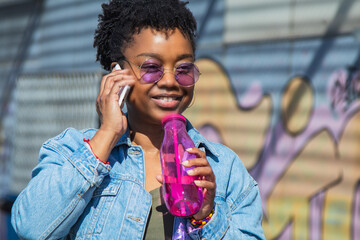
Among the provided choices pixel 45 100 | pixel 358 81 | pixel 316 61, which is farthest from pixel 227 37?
pixel 45 100

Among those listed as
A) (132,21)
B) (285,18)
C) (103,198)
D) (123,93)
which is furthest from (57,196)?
(285,18)

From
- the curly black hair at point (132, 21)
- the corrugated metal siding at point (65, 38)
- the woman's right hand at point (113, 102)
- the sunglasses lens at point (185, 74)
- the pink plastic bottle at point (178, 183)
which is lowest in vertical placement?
the pink plastic bottle at point (178, 183)

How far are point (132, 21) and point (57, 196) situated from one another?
0.79 metres

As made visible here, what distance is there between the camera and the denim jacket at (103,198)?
1.75 metres

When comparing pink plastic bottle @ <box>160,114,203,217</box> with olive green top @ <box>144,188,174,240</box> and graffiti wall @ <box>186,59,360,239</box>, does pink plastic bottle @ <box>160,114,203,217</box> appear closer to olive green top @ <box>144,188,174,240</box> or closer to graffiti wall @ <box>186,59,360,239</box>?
olive green top @ <box>144,188,174,240</box>

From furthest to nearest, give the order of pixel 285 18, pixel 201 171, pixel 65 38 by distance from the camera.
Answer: pixel 65 38 → pixel 285 18 → pixel 201 171

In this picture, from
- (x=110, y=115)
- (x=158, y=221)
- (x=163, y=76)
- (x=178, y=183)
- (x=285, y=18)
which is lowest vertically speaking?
(x=158, y=221)

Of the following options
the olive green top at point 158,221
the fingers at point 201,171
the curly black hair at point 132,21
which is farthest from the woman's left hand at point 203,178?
the curly black hair at point 132,21

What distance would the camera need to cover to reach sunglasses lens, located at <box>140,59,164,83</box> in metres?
1.93

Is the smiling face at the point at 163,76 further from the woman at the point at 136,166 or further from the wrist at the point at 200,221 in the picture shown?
the wrist at the point at 200,221

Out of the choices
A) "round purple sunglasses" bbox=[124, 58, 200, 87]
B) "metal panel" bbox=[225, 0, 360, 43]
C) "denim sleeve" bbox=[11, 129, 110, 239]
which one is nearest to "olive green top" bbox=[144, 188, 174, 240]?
"denim sleeve" bbox=[11, 129, 110, 239]

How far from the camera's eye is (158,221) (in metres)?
1.89

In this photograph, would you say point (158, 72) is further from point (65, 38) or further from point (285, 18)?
point (65, 38)

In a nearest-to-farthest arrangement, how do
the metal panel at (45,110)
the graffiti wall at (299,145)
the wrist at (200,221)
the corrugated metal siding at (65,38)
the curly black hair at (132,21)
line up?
the wrist at (200,221)
the curly black hair at (132,21)
the graffiti wall at (299,145)
the metal panel at (45,110)
the corrugated metal siding at (65,38)
